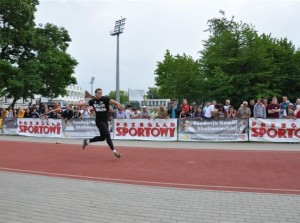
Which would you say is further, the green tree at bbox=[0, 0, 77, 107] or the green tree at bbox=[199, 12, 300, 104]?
the green tree at bbox=[0, 0, 77, 107]

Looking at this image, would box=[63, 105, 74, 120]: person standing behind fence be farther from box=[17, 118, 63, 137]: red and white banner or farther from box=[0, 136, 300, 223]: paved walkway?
box=[0, 136, 300, 223]: paved walkway

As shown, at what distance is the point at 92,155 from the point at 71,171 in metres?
3.10

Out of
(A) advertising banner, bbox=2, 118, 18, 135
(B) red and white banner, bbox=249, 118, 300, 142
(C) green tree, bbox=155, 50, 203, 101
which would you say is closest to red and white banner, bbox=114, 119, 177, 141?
(B) red and white banner, bbox=249, 118, 300, 142

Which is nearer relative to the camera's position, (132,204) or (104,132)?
(132,204)

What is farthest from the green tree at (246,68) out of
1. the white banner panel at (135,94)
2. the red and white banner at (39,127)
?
the red and white banner at (39,127)

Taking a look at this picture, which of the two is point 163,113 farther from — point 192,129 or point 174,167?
point 174,167

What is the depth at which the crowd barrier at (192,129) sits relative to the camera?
1584 centimetres

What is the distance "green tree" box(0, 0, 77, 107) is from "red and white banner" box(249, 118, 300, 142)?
23.7 metres

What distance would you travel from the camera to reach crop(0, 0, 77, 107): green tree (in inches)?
1325

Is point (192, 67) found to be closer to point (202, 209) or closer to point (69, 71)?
point (69, 71)

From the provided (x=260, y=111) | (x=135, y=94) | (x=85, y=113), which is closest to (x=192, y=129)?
(x=260, y=111)

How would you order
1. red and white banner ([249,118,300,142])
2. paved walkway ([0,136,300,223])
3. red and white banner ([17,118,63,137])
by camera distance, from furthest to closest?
red and white banner ([17,118,63,137])
red and white banner ([249,118,300,142])
paved walkway ([0,136,300,223])

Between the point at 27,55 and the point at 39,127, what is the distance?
18752mm

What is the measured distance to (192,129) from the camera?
17.0 m
